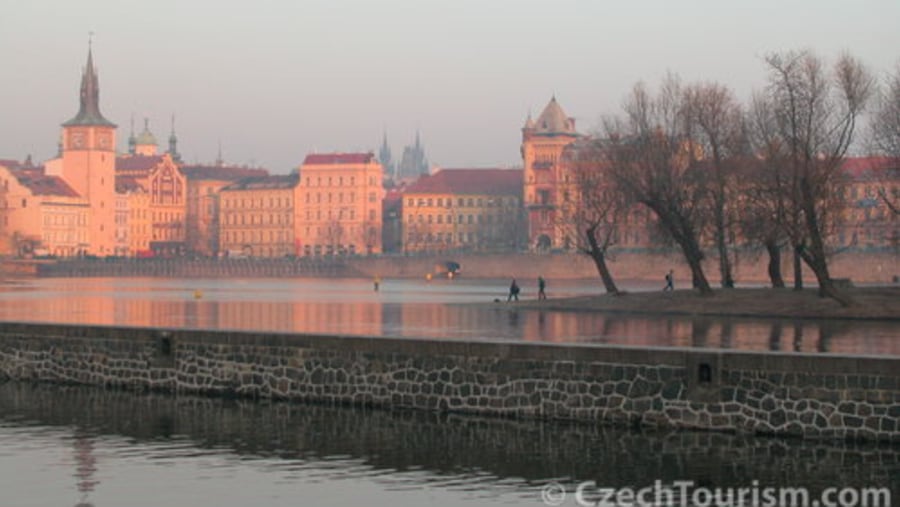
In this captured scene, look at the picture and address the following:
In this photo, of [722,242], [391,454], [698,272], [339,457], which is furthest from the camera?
[722,242]

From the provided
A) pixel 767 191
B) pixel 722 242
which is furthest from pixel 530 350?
pixel 722 242

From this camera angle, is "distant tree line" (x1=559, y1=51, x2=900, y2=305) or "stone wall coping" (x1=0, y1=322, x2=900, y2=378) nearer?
"stone wall coping" (x1=0, y1=322, x2=900, y2=378)

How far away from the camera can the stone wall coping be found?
1196 inches

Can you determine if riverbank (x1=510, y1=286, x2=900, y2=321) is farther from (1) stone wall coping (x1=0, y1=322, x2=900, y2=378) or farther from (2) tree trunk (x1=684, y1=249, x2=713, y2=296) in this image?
(1) stone wall coping (x1=0, y1=322, x2=900, y2=378)

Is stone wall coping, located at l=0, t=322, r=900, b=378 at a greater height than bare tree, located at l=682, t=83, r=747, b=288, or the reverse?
bare tree, located at l=682, t=83, r=747, b=288

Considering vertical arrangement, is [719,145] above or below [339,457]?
above

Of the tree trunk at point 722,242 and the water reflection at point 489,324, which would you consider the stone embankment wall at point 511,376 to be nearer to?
the water reflection at point 489,324

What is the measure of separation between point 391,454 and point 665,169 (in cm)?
4722

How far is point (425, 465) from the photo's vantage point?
2948cm

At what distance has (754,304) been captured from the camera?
7000cm

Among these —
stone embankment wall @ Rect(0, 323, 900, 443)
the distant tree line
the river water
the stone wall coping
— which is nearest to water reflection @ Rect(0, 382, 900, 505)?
the river water

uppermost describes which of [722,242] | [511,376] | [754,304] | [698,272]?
[722,242]

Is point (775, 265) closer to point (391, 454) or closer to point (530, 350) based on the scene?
point (530, 350)

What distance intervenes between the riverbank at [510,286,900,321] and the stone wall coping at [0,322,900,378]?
3222 centimetres
